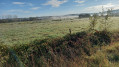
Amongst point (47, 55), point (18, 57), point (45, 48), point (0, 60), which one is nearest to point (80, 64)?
point (47, 55)

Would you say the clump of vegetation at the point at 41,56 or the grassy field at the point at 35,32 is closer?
the clump of vegetation at the point at 41,56

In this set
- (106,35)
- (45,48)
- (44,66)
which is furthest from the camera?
(106,35)

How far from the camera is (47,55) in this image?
4.72 m

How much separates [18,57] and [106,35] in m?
7.52

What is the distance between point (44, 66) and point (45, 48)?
1562 mm

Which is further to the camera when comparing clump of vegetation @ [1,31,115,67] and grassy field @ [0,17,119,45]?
grassy field @ [0,17,119,45]

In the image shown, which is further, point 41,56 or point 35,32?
point 35,32

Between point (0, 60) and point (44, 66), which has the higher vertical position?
point (0, 60)

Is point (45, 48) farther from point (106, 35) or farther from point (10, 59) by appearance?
point (106, 35)

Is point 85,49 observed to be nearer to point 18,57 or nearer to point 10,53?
point 18,57

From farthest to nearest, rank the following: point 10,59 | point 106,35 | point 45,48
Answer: point 106,35
point 45,48
point 10,59

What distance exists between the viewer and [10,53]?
4.30m

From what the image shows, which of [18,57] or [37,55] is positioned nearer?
[18,57]

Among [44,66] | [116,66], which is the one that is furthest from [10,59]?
[116,66]
